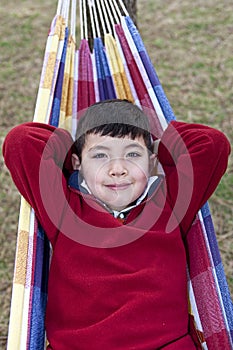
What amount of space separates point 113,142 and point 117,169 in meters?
0.10

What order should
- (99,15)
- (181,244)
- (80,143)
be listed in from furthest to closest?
(99,15) → (80,143) → (181,244)

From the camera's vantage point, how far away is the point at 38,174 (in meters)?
1.73

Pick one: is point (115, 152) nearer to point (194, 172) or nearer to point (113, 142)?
point (113, 142)

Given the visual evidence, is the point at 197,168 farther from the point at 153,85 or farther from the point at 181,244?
the point at 153,85

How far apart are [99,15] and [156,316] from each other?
114 cm

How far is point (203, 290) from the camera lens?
1.71 meters

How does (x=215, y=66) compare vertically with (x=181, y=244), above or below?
below

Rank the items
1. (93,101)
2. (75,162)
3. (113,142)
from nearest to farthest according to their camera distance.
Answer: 1. (113,142)
2. (75,162)
3. (93,101)

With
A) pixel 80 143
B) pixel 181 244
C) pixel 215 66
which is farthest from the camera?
pixel 215 66

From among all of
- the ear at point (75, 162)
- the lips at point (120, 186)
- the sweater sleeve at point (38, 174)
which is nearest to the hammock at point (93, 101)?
the sweater sleeve at point (38, 174)

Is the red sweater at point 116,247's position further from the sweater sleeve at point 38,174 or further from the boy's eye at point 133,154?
the boy's eye at point 133,154

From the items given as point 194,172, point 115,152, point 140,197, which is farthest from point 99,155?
point 194,172

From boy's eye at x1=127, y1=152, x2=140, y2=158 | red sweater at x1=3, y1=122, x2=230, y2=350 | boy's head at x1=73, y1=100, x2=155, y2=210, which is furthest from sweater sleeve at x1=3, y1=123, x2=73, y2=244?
boy's eye at x1=127, y1=152, x2=140, y2=158

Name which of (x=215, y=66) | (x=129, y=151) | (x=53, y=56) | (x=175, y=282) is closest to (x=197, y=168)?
(x=129, y=151)
